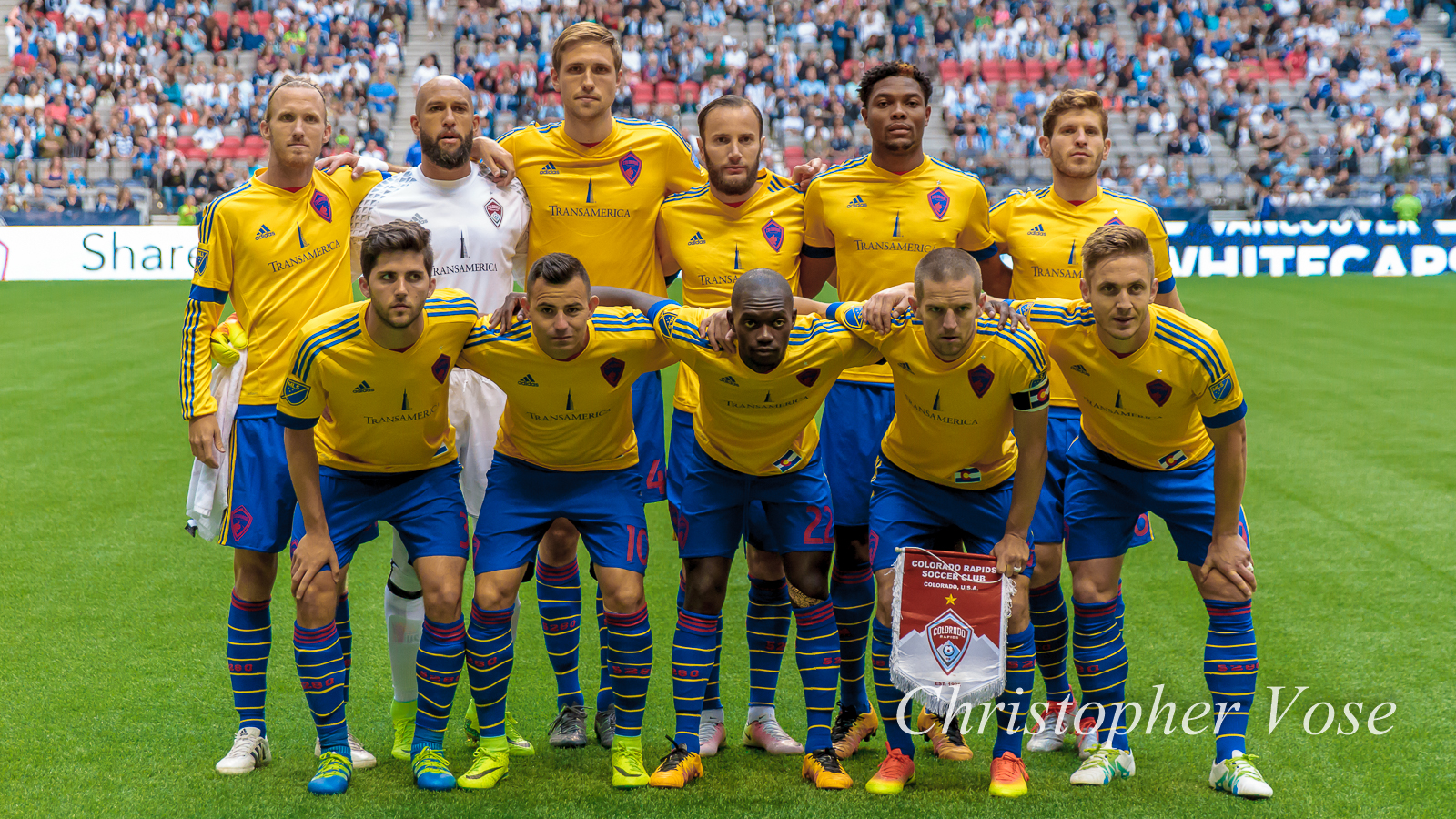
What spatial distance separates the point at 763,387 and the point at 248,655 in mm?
2236

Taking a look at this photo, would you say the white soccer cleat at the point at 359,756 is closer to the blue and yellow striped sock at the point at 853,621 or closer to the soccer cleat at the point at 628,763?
the soccer cleat at the point at 628,763

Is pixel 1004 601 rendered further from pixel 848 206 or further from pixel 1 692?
pixel 1 692

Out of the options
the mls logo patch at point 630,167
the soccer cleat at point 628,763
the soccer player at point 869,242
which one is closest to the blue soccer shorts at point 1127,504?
the soccer player at point 869,242

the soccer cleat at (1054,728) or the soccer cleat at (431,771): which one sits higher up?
the soccer cleat at (1054,728)

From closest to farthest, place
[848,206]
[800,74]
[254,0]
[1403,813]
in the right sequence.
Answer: [1403,813] → [848,206] → [800,74] → [254,0]

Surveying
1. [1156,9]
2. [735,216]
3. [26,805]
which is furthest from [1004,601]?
[1156,9]

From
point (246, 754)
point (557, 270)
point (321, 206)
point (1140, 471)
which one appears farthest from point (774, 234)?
point (246, 754)

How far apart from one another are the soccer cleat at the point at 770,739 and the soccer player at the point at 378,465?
1213 millimetres

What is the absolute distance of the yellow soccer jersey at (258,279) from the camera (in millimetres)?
4738

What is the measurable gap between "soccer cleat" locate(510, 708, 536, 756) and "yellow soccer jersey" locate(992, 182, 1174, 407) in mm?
2592

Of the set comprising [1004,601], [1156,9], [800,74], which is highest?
[1156,9]

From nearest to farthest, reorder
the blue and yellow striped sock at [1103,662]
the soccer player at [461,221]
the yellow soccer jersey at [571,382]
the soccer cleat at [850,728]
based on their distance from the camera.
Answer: the yellow soccer jersey at [571,382], the blue and yellow striped sock at [1103,662], the soccer cleat at [850,728], the soccer player at [461,221]

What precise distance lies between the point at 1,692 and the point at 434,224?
2.76 metres

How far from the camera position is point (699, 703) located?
461 cm
